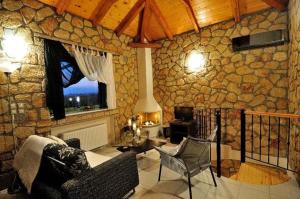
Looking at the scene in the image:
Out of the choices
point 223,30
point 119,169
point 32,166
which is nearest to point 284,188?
point 119,169

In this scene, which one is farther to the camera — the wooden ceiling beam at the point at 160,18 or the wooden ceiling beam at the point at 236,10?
the wooden ceiling beam at the point at 160,18

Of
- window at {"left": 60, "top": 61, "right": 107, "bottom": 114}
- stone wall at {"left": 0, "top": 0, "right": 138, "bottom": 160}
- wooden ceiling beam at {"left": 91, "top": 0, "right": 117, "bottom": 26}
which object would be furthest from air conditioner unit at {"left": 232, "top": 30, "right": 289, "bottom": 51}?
window at {"left": 60, "top": 61, "right": 107, "bottom": 114}

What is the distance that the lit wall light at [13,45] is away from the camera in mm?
2771

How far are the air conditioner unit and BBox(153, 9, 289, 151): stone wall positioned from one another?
0.09m

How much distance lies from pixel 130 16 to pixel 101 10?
71cm

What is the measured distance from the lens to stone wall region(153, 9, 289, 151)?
3.76 m

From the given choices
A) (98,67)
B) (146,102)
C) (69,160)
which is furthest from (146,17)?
(69,160)

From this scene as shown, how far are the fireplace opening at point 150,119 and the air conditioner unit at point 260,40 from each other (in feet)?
8.66

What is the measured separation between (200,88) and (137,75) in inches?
72.6

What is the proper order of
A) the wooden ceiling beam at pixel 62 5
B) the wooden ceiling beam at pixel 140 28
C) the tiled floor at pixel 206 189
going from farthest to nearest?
the wooden ceiling beam at pixel 140 28, the wooden ceiling beam at pixel 62 5, the tiled floor at pixel 206 189

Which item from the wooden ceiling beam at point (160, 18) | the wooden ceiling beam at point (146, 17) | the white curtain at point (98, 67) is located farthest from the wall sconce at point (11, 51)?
the wooden ceiling beam at point (160, 18)

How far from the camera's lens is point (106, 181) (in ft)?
6.24

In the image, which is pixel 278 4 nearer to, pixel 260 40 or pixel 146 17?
pixel 260 40

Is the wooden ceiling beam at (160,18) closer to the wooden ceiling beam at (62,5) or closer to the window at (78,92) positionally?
the wooden ceiling beam at (62,5)
